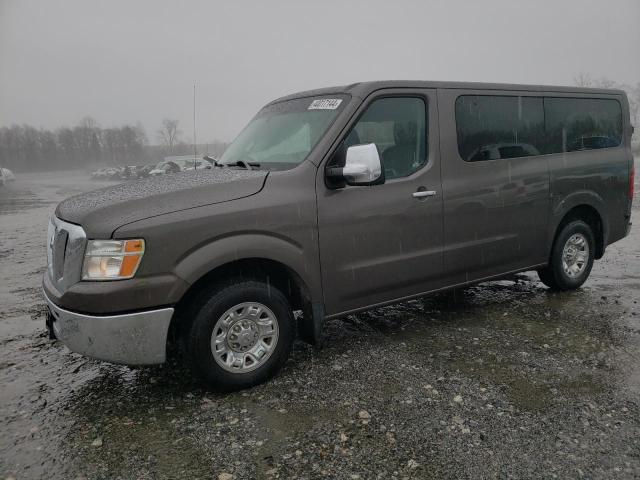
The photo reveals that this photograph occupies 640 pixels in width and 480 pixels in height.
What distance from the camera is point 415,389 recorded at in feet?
11.1

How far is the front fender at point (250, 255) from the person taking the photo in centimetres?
311

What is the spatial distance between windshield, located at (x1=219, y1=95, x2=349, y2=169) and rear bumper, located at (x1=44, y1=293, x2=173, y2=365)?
1.44 meters

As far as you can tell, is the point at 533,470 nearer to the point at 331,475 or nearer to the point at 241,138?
the point at 331,475

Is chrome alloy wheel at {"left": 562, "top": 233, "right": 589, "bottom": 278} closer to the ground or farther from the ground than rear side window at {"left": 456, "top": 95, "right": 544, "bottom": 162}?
closer to the ground

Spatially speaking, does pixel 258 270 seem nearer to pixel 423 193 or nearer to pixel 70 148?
pixel 423 193

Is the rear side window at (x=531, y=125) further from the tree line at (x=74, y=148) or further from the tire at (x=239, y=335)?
the tree line at (x=74, y=148)

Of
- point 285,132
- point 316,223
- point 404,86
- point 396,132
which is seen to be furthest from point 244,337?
point 404,86

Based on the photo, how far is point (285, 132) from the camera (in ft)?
13.3

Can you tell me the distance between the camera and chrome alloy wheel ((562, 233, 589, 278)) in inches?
210

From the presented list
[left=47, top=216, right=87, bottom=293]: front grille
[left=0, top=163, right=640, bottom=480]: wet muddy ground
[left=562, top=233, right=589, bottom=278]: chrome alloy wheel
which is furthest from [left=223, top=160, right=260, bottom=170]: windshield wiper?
[left=562, top=233, right=589, bottom=278]: chrome alloy wheel

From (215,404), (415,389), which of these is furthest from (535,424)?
(215,404)

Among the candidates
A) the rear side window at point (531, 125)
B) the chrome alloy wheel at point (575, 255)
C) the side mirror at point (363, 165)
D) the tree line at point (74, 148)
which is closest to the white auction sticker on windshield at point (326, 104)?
the side mirror at point (363, 165)

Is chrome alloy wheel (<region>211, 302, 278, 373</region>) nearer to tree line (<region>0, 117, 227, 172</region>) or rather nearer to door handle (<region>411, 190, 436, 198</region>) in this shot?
door handle (<region>411, 190, 436, 198</region>)

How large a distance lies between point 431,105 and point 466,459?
2715 millimetres
